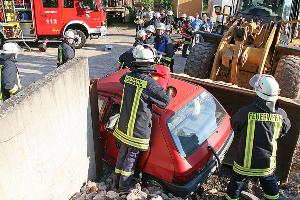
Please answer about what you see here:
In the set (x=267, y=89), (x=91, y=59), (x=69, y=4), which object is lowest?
(x=91, y=59)

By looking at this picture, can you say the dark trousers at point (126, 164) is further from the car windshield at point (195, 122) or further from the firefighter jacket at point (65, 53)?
the firefighter jacket at point (65, 53)

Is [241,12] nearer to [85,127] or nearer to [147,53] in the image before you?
[147,53]

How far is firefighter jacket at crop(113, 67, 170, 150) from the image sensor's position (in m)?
3.89

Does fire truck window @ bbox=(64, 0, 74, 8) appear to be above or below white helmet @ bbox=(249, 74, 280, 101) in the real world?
above

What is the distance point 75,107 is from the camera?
3.88 metres

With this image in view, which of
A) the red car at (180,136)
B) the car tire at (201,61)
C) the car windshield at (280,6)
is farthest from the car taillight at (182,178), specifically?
the car windshield at (280,6)

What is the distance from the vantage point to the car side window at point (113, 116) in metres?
4.33

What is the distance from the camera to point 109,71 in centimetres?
1048

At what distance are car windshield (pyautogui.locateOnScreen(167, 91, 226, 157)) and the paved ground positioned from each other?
581 cm

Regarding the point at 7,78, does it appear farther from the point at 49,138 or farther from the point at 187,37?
the point at 187,37

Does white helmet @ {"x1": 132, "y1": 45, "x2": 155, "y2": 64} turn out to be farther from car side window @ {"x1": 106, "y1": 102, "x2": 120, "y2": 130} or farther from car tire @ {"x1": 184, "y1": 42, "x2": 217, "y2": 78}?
car tire @ {"x1": 184, "y1": 42, "x2": 217, "y2": 78}

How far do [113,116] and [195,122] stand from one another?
3.37 ft

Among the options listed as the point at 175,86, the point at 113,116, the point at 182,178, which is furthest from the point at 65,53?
the point at 182,178

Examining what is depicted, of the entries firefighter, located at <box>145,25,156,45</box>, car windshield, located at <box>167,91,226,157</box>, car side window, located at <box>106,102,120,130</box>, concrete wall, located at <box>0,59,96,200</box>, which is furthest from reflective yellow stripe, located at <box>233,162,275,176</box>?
firefighter, located at <box>145,25,156,45</box>
